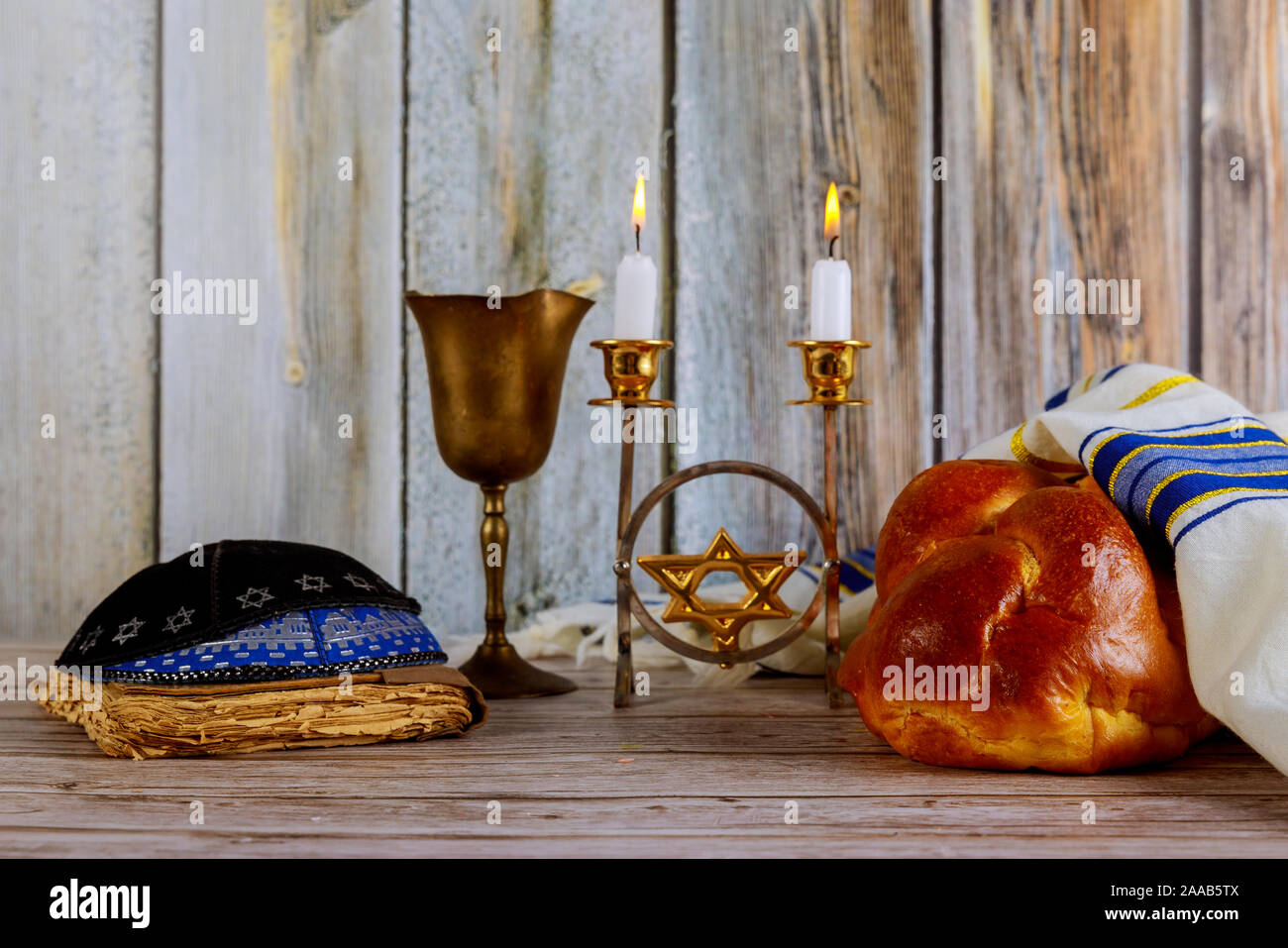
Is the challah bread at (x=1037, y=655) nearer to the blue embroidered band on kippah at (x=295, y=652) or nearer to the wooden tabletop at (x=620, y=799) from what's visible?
the wooden tabletop at (x=620, y=799)

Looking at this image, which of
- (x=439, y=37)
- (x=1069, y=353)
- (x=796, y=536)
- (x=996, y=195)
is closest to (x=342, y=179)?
(x=439, y=37)

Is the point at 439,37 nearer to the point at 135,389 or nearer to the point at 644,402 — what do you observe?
the point at 135,389

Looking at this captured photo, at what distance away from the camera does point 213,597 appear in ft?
2.93

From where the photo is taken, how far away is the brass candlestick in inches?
40.2

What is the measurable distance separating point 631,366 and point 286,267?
658mm

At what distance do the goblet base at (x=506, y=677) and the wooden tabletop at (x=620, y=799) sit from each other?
0.14 m

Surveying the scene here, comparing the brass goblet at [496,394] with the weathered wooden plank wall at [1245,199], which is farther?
the weathered wooden plank wall at [1245,199]

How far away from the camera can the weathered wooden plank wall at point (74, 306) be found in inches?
55.8

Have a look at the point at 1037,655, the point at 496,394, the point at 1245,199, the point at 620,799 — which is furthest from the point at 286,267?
the point at 1245,199

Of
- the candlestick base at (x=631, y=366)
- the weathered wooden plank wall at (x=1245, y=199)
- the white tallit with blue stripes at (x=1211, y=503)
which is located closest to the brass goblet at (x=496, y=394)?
the candlestick base at (x=631, y=366)

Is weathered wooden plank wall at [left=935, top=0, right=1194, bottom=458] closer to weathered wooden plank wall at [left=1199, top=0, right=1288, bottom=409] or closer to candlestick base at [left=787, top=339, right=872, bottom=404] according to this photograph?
weathered wooden plank wall at [left=1199, top=0, right=1288, bottom=409]

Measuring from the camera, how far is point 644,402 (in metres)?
1.00

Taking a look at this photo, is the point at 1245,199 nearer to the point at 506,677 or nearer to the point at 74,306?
the point at 506,677
